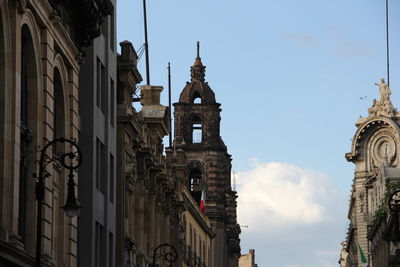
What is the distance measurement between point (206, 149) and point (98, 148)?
8427 centimetres

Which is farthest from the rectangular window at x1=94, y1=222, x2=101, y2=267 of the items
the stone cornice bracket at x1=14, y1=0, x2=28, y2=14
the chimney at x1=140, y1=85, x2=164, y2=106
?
the chimney at x1=140, y1=85, x2=164, y2=106

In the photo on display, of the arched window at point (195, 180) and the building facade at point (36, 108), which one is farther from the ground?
the arched window at point (195, 180)

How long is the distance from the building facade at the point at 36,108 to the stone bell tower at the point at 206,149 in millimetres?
89229

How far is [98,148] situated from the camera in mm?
→ 50469

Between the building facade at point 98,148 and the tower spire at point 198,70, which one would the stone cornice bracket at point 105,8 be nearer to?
the building facade at point 98,148

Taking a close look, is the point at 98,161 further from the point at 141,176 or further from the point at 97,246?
the point at 141,176

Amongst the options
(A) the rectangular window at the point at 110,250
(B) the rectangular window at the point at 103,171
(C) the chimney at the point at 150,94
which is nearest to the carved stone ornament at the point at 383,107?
(C) the chimney at the point at 150,94

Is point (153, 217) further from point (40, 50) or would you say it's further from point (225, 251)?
point (225, 251)

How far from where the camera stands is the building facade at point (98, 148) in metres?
48.3

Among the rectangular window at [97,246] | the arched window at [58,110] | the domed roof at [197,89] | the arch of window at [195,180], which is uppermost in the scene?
the domed roof at [197,89]

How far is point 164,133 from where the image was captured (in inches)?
2854

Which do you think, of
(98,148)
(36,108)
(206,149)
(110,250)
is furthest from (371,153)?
(36,108)

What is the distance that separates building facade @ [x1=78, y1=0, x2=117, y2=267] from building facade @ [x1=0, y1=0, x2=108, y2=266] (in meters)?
3.46

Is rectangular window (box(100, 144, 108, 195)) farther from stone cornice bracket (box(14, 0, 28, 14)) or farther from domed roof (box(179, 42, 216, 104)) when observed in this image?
domed roof (box(179, 42, 216, 104))
